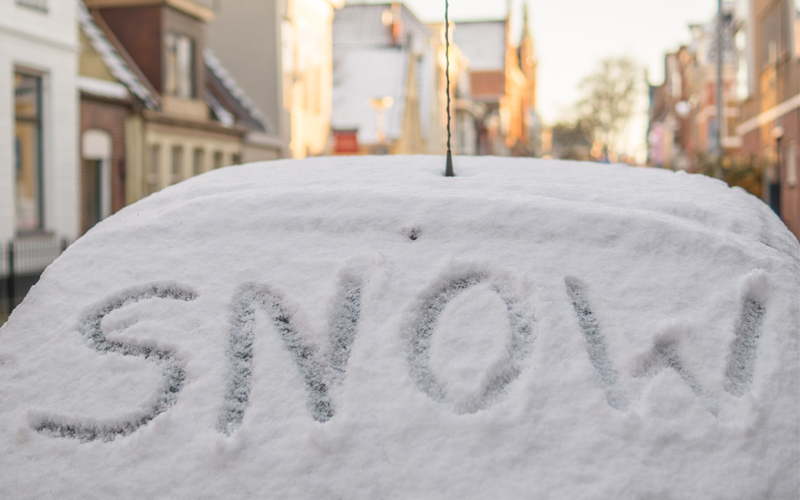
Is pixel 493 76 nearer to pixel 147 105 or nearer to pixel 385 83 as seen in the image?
pixel 385 83

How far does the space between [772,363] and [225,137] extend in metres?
19.3

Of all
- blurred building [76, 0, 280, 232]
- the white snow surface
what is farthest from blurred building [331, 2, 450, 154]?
the white snow surface

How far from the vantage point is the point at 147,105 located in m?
16.5

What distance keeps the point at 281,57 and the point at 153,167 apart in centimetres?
789

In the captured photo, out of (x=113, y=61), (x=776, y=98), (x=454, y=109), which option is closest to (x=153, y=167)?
(x=113, y=61)

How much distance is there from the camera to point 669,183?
1.96 meters

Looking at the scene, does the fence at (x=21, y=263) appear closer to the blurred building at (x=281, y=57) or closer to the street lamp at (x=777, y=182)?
the blurred building at (x=281, y=57)

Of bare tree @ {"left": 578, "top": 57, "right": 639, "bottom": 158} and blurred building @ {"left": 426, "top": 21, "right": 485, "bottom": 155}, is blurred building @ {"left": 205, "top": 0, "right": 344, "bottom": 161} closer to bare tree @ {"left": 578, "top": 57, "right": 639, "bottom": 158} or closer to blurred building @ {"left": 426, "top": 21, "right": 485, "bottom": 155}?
blurred building @ {"left": 426, "top": 21, "right": 485, "bottom": 155}

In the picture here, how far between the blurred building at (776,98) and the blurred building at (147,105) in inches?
501

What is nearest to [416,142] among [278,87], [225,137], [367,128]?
[367,128]

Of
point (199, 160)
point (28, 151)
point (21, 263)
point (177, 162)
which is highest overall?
point (199, 160)

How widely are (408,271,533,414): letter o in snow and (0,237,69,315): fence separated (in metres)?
9.36

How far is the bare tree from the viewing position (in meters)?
58.9

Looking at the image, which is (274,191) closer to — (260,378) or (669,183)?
(260,378)
